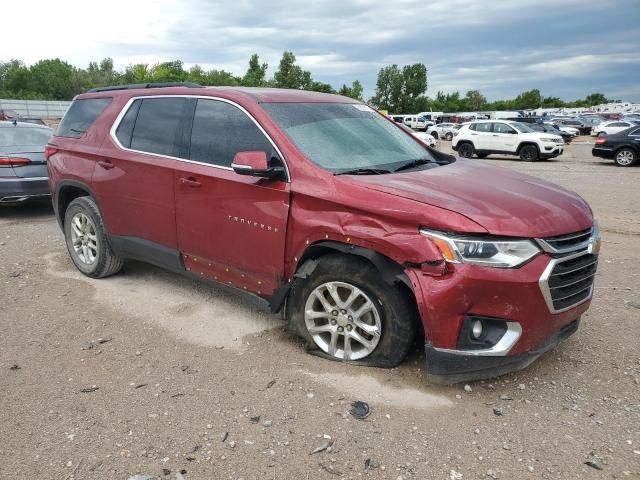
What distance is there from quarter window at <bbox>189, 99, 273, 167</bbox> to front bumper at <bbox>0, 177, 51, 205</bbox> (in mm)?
5114

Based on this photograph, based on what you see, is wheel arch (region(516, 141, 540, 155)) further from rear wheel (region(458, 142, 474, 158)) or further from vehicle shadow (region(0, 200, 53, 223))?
vehicle shadow (region(0, 200, 53, 223))

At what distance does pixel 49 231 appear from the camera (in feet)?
24.4

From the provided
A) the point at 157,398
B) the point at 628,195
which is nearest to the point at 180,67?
the point at 628,195

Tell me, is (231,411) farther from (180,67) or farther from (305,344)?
(180,67)

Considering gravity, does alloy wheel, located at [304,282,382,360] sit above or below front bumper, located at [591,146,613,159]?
above

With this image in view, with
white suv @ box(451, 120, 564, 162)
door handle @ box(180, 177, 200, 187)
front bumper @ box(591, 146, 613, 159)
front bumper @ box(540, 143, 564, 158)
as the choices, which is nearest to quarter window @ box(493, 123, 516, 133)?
white suv @ box(451, 120, 564, 162)

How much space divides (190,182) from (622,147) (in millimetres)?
18167

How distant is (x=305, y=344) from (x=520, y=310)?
157cm

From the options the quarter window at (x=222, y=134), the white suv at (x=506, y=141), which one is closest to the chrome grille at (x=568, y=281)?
the quarter window at (x=222, y=134)

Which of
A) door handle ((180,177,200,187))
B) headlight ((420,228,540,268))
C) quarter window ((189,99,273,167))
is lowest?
headlight ((420,228,540,268))

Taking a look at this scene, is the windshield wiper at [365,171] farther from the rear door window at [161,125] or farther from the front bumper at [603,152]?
the front bumper at [603,152]

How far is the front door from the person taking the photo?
3.58 m

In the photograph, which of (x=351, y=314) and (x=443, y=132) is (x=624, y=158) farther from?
(x=443, y=132)

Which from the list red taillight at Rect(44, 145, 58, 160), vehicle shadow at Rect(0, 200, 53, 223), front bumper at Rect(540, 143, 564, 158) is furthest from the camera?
front bumper at Rect(540, 143, 564, 158)
